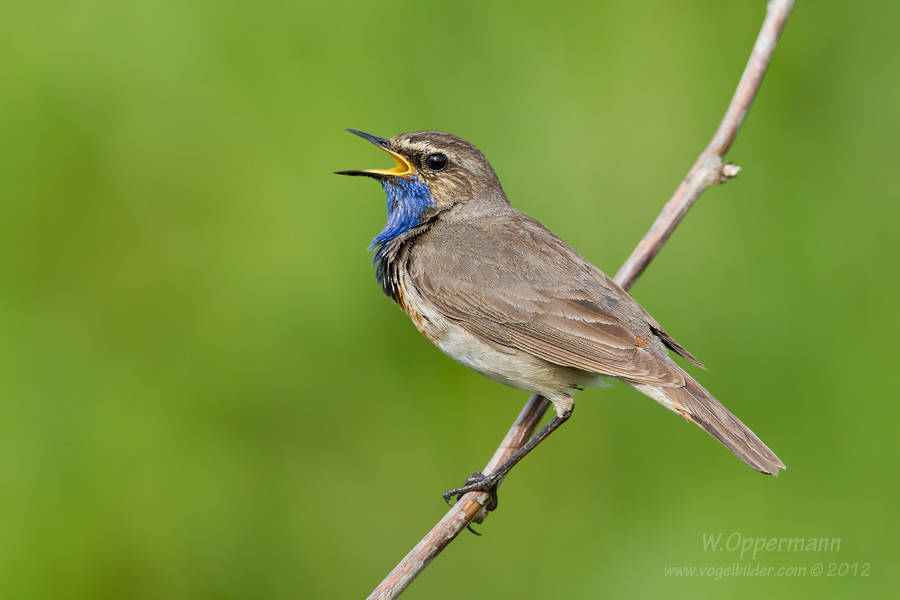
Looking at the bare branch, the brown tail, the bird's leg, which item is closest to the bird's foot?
the bird's leg

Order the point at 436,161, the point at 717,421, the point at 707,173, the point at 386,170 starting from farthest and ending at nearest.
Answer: the point at 436,161
the point at 386,170
the point at 707,173
the point at 717,421

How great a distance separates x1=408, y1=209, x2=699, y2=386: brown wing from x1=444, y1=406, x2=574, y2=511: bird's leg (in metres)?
0.43

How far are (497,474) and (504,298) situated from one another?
2.73 ft

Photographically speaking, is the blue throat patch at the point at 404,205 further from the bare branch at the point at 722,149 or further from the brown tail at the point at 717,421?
the brown tail at the point at 717,421

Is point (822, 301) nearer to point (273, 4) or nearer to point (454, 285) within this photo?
point (454, 285)

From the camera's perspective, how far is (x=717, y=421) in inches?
134

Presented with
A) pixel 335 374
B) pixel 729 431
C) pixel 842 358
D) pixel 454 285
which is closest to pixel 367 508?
pixel 335 374

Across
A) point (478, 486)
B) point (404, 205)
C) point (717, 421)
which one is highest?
point (404, 205)

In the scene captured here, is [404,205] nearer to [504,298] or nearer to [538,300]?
[504,298]

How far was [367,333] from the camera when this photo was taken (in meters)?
4.54

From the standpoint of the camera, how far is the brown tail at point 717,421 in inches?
128

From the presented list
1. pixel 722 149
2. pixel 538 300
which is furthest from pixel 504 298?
pixel 722 149

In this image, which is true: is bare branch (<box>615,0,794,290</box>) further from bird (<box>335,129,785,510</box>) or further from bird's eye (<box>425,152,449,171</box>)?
bird's eye (<box>425,152,449,171</box>)

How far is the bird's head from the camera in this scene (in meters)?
4.20
